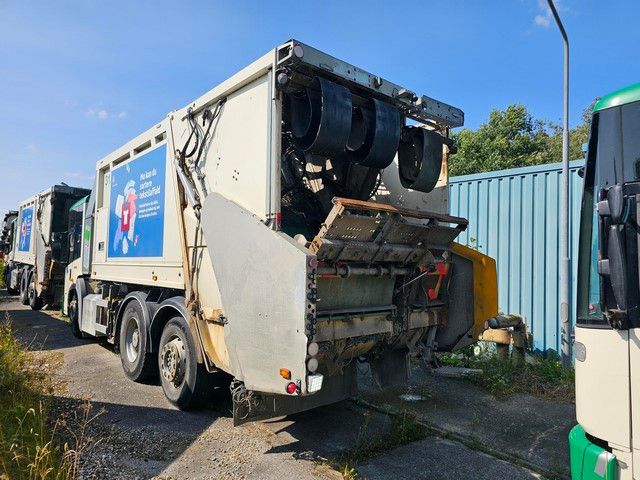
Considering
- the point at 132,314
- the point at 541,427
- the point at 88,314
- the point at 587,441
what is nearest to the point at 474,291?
the point at 541,427

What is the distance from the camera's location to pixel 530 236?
24.7ft

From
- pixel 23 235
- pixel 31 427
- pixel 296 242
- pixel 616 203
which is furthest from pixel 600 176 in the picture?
pixel 23 235

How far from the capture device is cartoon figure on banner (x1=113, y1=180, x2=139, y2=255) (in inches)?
241

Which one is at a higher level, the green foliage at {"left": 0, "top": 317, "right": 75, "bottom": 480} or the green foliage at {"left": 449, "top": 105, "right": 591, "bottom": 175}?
the green foliage at {"left": 449, "top": 105, "right": 591, "bottom": 175}

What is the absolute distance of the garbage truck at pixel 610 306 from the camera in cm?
238

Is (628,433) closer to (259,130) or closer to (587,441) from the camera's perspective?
(587,441)

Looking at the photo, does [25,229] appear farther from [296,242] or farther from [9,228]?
[296,242]

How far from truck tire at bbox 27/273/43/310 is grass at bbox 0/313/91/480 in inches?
299

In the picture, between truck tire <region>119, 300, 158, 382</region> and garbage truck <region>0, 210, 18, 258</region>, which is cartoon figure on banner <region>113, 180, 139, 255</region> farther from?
garbage truck <region>0, 210, 18, 258</region>

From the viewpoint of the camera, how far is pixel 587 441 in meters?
2.63

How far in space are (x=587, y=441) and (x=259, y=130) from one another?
3.05 meters

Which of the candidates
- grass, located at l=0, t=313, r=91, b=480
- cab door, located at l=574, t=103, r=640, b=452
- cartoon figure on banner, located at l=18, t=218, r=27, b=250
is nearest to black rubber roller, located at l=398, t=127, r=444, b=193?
cab door, located at l=574, t=103, r=640, b=452

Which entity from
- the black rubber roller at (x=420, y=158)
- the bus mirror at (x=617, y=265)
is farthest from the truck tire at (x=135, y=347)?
the bus mirror at (x=617, y=265)

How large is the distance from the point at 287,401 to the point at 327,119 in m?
2.33
